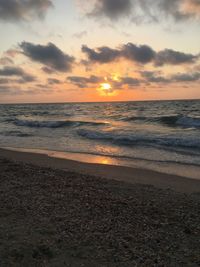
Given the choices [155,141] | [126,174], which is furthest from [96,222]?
[155,141]

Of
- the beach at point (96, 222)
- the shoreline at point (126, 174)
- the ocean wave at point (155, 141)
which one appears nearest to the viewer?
the beach at point (96, 222)

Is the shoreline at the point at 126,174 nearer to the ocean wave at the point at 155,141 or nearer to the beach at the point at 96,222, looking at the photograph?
the beach at the point at 96,222

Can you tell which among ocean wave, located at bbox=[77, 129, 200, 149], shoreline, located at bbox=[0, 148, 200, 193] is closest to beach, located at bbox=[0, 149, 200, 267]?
shoreline, located at bbox=[0, 148, 200, 193]

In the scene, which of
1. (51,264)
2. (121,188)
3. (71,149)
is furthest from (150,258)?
(71,149)

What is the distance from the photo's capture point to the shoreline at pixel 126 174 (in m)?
7.90

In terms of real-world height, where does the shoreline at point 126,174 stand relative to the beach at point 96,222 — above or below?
below

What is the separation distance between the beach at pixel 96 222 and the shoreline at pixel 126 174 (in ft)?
0.34

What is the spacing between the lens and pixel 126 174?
9156 millimetres

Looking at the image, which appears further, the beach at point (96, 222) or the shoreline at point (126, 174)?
the shoreline at point (126, 174)

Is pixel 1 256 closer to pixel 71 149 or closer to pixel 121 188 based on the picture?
pixel 121 188

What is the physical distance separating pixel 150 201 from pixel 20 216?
8.24 feet

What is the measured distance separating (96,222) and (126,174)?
446cm

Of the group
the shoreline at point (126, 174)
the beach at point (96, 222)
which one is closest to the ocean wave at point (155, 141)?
the shoreline at point (126, 174)

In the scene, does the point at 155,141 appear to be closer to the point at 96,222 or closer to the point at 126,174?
the point at 126,174
